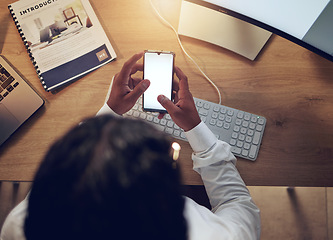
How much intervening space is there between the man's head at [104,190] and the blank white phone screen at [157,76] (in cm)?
38

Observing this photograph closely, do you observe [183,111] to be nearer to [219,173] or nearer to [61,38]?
[219,173]

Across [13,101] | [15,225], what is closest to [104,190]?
[15,225]

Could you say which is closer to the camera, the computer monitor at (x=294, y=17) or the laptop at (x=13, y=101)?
the computer monitor at (x=294, y=17)

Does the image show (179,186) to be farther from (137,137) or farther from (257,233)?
(257,233)

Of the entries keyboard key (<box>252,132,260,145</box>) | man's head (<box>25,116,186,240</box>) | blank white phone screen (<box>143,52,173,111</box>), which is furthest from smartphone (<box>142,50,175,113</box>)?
man's head (<box>25,116,186,240</box>)

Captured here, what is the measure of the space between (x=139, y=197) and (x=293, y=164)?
575 millimetres

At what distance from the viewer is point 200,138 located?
0.67 m

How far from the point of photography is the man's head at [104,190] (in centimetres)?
32

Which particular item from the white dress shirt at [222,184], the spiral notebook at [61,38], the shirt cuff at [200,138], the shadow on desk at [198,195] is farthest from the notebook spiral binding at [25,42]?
the shadow on desk at [198,195]

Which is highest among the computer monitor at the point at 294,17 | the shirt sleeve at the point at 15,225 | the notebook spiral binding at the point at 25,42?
the computer monitor at the point at 294,17

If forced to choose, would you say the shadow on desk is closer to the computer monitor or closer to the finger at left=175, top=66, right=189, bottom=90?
the finger at left=175, top=66, right=189, bottom=90

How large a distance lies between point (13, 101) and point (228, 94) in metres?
0.66

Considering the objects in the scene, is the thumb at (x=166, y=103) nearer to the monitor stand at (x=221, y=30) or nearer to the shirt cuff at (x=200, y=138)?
the shirt cuff at (x=200, y=138)

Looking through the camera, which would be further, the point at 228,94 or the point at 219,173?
the point at 228,94
